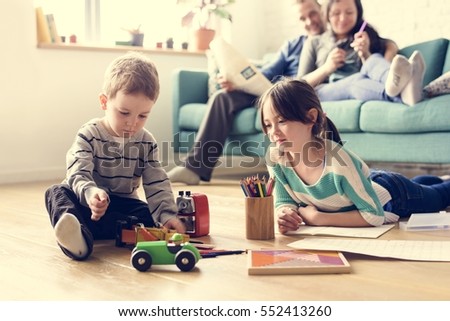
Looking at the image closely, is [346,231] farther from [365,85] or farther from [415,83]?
[365,85]

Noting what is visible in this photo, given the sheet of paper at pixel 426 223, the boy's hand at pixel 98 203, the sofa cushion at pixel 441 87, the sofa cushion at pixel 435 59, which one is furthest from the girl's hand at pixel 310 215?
the sofa cushion at pixel 435 59

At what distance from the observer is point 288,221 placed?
1.82 metres

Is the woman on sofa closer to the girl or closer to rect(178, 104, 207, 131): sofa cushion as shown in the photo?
rect(178, 104, 207, 131): sofa cushion

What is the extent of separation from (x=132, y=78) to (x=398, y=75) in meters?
1.50

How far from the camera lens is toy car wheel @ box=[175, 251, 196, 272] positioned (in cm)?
141

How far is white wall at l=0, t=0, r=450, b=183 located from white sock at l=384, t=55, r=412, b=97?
1.10 metres

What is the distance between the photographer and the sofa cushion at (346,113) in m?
3.09

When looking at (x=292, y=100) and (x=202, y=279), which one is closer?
(x=202, y=279)

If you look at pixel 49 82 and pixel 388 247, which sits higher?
pixel 49 82

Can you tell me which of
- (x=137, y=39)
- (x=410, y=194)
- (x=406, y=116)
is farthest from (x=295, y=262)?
(x=137, y=39)

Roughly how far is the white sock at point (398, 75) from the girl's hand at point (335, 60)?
415mm

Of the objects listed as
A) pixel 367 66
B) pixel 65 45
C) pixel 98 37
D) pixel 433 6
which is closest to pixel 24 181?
pixel 65 45

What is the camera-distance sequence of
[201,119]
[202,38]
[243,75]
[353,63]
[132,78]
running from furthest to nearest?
1. [202,38]
2. [201,119]
3. [243,75]
4. [353,63]
5. [132,78]

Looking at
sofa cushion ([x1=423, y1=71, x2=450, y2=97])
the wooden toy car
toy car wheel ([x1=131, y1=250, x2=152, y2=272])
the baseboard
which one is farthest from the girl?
the baseboard
